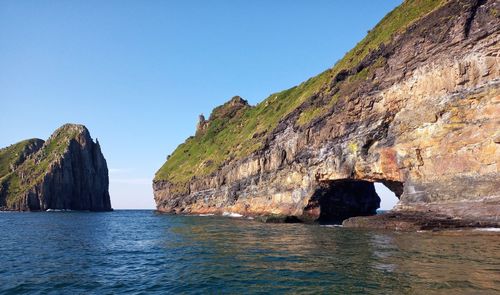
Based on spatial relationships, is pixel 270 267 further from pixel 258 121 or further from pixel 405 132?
pixel 258 121

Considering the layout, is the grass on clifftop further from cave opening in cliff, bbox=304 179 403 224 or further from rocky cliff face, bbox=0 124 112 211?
rocky cliff face, bbox=0 124 112 211

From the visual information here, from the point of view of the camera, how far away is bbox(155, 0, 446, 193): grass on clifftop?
5934cm

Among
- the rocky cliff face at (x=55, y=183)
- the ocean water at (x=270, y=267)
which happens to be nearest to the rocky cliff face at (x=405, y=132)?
the ocean water at (x=270, y=267)

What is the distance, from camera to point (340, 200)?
211ft

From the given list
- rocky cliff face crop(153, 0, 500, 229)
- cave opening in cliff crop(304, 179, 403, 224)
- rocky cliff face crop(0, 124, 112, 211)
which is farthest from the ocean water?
rocky cliff face crop(0, 124, 112, 211)

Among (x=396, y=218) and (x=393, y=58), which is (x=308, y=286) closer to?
(x=396, y=218)

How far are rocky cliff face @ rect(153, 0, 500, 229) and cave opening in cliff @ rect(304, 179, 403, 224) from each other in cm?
21

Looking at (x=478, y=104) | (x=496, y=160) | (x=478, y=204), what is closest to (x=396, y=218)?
(x=478, y=204)

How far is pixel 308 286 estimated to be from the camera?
1562cm

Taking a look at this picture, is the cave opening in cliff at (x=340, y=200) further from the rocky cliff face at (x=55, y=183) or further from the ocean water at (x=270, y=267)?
the rocky cliff face at (x=55, y=183)

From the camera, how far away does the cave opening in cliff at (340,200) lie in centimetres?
6066

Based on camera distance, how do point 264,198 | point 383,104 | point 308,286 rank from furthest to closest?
1. point 264,198
2. point 383,104
3. point 308,286

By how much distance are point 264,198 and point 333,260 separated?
54.9 metres

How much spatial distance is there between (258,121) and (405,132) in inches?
2470
